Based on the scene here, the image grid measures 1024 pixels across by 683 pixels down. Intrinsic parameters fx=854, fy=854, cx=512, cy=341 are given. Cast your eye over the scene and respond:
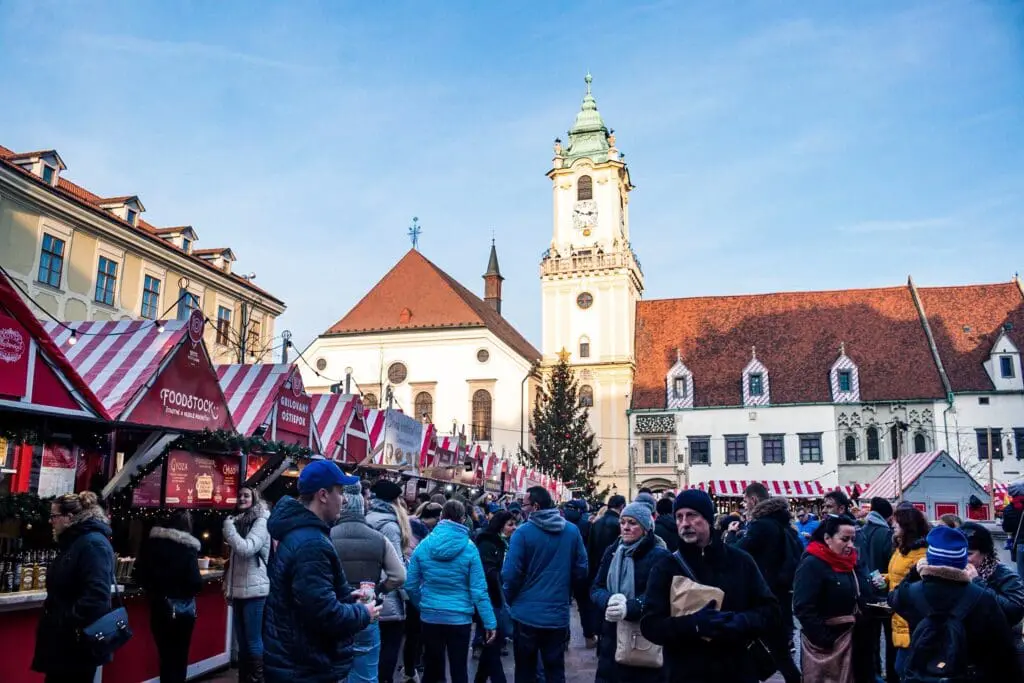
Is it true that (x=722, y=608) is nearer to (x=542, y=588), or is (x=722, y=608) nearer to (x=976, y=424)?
(x=542, y=588)

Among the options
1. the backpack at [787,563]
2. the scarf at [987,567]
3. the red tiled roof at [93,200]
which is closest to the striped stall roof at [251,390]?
the backpack at [787,563]

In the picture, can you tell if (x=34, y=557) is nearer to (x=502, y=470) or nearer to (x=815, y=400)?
(x=502, y=470)

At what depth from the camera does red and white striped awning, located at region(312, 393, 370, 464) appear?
15859 mm

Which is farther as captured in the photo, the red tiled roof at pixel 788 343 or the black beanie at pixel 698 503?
the red tiled roof at pixel 788 343

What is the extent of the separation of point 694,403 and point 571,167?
1718 centimetres

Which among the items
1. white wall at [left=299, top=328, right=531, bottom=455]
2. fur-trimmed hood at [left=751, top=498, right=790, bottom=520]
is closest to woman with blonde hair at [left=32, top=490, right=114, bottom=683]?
fur-trimmed hood at [left=751, top=498, right=790, bottom=520]

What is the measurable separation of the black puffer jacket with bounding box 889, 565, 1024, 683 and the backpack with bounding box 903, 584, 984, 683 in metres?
0.03

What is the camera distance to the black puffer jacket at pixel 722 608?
452cm

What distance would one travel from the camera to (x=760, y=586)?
466 cm

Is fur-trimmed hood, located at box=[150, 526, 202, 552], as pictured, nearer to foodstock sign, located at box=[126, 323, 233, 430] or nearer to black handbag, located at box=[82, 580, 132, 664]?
black handbag, located at box=[82, 580, 132, 664]

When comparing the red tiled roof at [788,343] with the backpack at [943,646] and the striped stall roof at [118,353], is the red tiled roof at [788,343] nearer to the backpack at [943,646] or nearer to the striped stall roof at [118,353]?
the striped stall roof at [118,353]

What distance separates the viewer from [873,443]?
1914 inches

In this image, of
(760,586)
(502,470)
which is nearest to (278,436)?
(760,586)

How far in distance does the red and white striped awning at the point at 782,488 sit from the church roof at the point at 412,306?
17.7 meters
